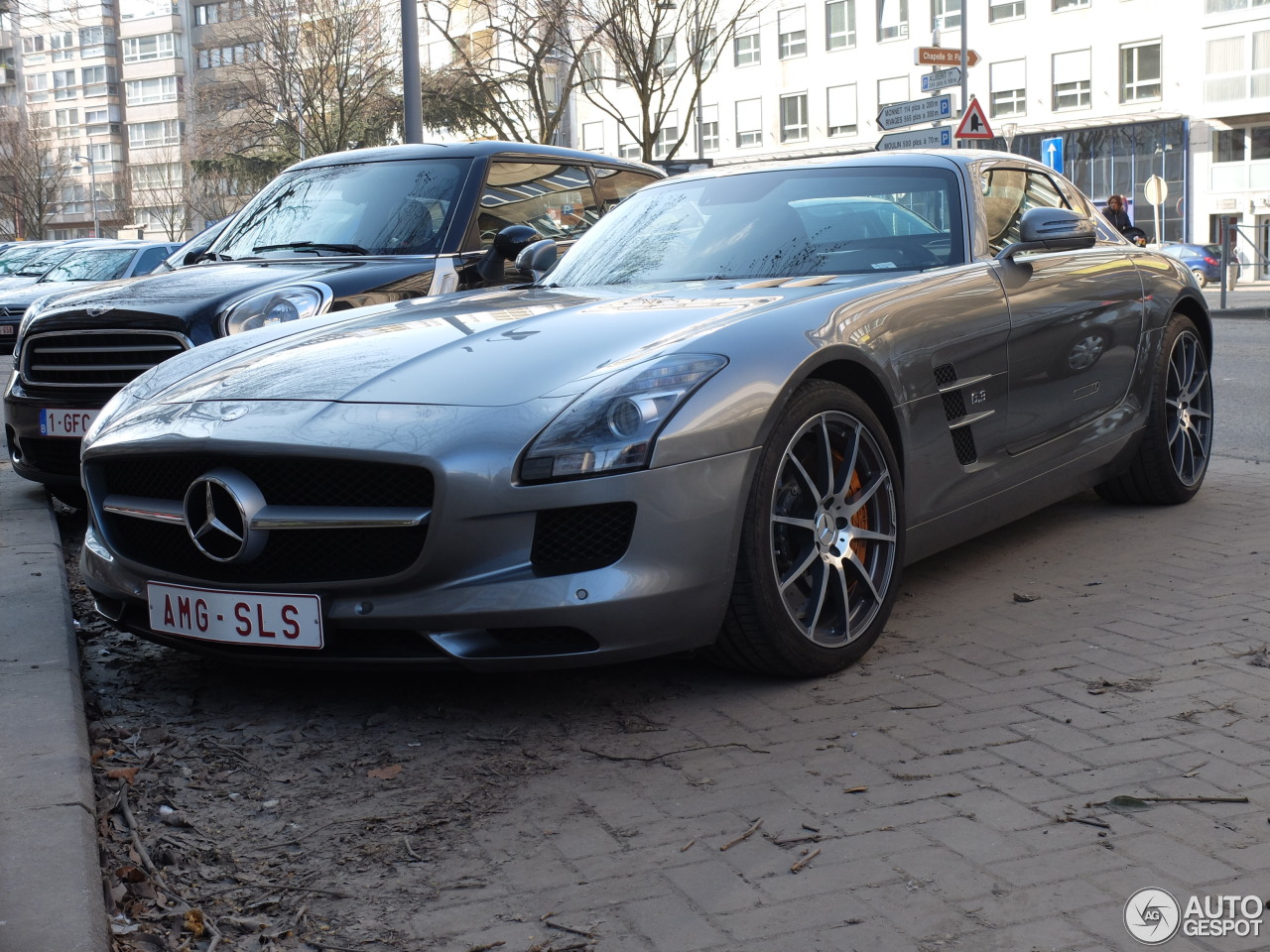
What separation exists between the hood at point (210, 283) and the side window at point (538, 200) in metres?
0.63

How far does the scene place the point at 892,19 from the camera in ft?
167

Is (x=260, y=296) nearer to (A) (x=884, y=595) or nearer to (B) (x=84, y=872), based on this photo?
(A) (x=884, y=595)

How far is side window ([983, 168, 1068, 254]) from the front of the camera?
16.7ft

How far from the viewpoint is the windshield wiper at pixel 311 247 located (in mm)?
6971

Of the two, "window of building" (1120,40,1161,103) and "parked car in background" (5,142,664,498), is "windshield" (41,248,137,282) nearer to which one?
Result: "parked car in background" (5,142,664,498)

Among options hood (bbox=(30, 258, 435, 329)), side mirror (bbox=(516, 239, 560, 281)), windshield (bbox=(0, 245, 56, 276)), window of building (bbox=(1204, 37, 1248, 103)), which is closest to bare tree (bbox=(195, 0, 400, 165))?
windshield (bbox=(0, 245, 56, 276))

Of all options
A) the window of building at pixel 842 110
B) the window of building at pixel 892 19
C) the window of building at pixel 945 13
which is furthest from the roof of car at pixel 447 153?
the window of building at pixel 842 110

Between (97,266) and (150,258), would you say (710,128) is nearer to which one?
(150,258)

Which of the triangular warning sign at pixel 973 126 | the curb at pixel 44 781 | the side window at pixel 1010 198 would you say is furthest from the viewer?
the triangular warning sign at pixel 973 126

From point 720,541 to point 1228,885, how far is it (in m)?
1.35

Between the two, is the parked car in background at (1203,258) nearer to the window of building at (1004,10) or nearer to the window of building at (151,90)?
the window of building at (1004,10)

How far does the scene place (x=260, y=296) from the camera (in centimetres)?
608

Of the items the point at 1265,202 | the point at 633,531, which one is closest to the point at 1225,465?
the point at 633,531

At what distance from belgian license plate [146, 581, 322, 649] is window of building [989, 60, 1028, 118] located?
1887 inches
